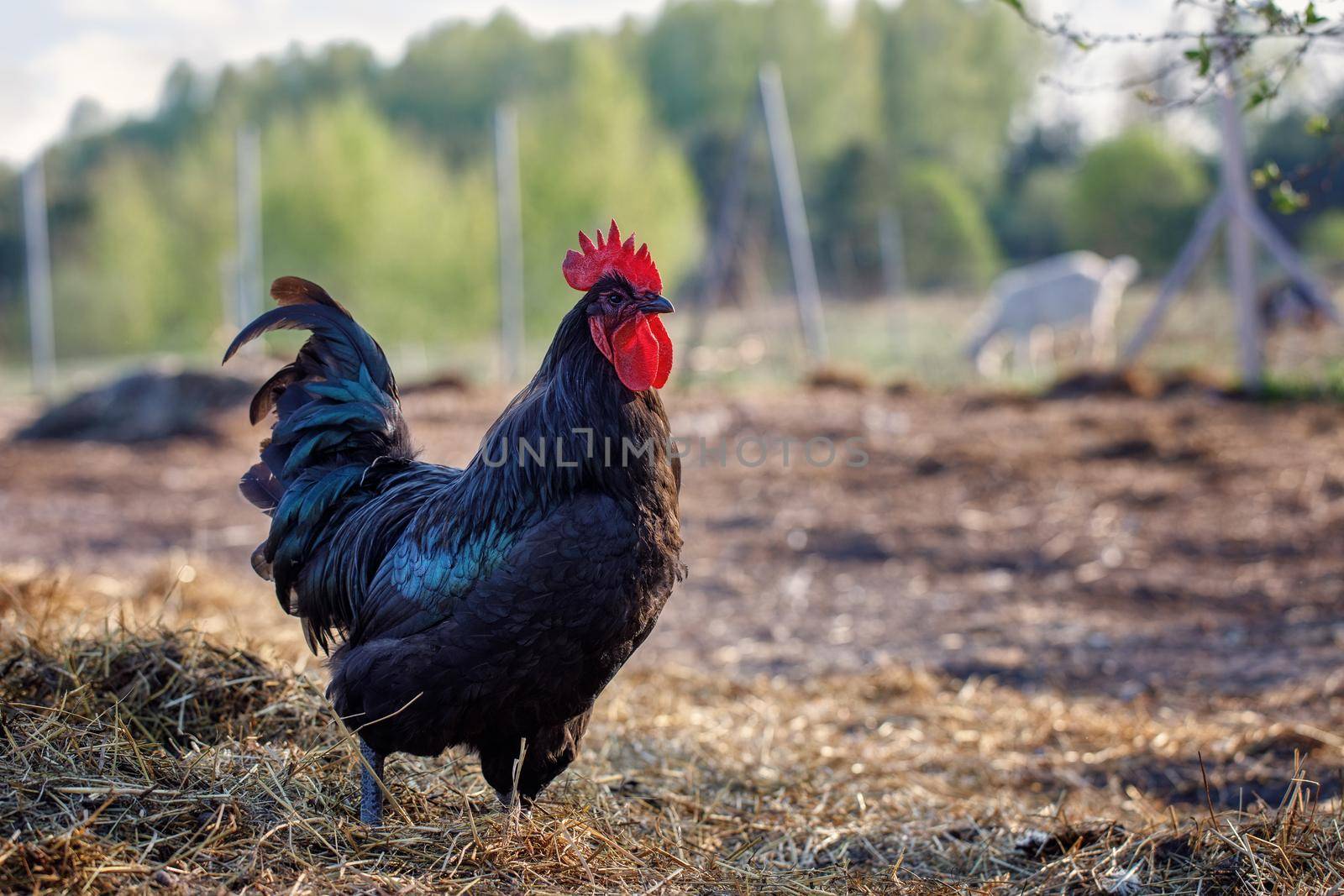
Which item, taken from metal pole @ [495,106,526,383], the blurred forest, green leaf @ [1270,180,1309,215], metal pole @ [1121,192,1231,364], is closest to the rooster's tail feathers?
green leaf @ [1270,180,1309,215]

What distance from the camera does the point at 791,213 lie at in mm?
15500

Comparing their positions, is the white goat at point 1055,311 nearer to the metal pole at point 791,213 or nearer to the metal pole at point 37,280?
the metal pole at point 791,213

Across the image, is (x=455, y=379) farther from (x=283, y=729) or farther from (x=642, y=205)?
(x=642, y=205)

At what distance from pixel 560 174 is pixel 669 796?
2452 cm

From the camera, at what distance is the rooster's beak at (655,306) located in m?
2.71

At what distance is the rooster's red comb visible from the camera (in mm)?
2842

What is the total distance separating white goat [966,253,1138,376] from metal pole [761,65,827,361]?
5070mm

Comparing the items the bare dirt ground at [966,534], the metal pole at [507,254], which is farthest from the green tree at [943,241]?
the bare dirt ground at [966,534]

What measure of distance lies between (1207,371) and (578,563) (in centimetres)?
1293

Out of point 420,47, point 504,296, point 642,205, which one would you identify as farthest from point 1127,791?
point 420,47

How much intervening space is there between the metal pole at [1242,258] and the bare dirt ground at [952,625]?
2.77 feet

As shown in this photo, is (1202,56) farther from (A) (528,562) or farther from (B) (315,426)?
(B) (315,426)

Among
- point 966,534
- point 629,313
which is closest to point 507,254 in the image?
point 966,534

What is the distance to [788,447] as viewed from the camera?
10664 millimetres
